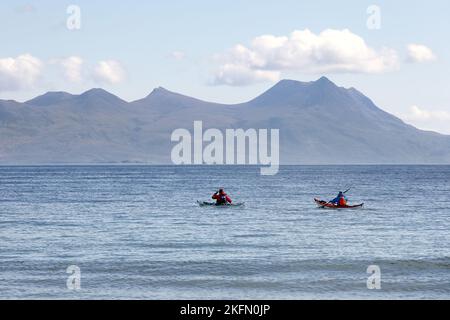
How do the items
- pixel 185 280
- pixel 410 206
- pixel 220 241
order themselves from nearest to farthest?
pixel 185 280
pixel 220 241
pixel 410 206

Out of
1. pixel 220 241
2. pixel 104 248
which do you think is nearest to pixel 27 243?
pixel 104 248

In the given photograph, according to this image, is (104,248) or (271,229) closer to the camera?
(104,248)

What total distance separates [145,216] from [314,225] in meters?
17.2

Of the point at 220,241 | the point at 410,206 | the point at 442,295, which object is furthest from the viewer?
the point at 410,206

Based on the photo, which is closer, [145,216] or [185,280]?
[185,280]

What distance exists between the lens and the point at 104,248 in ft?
138

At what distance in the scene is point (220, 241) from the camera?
45500 millimetres

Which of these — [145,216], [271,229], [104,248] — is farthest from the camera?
[145,216]

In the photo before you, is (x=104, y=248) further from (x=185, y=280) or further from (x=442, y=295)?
(x=442, y=295)

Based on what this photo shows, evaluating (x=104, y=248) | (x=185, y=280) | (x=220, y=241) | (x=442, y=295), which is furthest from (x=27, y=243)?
(x=442, y=295)
